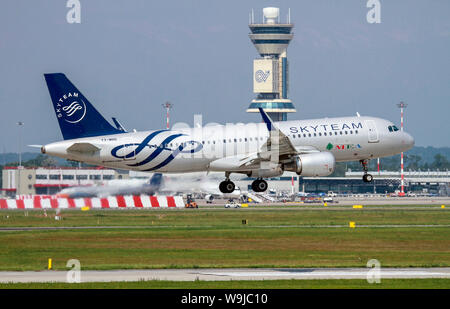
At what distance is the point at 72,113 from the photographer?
6869cm

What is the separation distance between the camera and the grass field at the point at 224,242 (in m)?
53.8

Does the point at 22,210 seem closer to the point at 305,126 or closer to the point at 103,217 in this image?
the point at 103,217

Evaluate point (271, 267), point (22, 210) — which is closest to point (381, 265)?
point (271, 267)

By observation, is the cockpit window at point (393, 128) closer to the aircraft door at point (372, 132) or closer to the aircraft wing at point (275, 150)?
the aircraft door at point (372, 132)

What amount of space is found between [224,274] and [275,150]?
934 inches

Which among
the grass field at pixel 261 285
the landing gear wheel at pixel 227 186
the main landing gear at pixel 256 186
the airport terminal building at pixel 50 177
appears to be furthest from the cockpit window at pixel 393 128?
the airport terminal building at pixel 50 177

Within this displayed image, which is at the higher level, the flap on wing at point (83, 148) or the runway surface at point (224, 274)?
the flap on wing at point (83, 148)

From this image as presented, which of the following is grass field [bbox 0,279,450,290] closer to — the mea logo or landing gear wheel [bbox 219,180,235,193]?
the mea logo

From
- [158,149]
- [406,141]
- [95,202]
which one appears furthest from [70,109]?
[95,202]

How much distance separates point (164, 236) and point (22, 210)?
43065 mm

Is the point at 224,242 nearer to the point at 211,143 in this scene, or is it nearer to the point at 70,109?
the point at 211,143

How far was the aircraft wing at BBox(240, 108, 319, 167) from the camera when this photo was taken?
67.8m

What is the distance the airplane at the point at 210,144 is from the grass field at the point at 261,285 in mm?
25306
